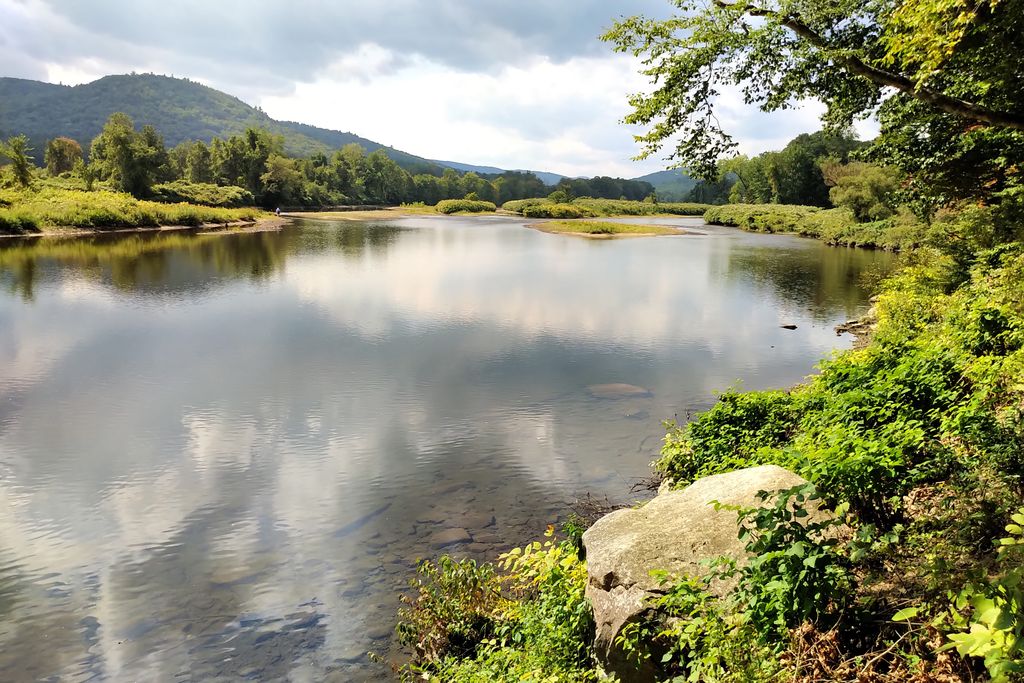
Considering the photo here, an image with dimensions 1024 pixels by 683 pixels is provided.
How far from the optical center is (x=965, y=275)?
66.0 ft

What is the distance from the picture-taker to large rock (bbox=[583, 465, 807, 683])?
6.01 m

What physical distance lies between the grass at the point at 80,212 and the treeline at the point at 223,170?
696 cm

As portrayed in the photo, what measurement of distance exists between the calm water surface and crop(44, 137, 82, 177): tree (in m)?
126

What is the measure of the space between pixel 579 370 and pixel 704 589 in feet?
50.5

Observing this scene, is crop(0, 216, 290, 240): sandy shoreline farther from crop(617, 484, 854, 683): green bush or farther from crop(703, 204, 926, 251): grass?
crop(703, 204, 926, 251): grass

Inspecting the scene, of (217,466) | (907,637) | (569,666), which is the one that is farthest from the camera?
(217,466)

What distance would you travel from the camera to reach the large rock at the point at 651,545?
19.7 ft

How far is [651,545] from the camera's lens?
6613 mm

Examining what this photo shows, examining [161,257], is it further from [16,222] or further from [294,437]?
[294,437]

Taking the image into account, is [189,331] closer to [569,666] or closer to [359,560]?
[359,560]

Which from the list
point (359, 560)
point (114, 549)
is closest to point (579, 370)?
point (359, 560)

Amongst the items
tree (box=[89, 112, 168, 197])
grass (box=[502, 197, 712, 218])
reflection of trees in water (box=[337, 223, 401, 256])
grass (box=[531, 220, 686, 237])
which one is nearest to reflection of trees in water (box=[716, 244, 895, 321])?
grass (box=[531, 220, 686, 237])

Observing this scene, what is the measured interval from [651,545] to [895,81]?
400 inches

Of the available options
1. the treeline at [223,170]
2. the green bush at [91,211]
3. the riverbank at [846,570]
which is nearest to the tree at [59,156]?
the treeline at [223,170]
